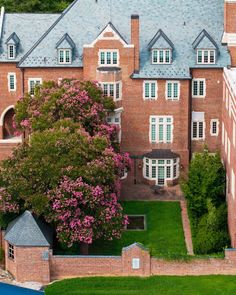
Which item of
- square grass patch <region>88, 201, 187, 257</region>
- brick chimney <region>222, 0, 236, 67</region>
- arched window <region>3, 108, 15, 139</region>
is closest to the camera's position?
square grass patch <region>88, 201, 187, 257</region>

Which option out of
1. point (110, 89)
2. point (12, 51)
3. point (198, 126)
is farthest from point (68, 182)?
point (12, 51)

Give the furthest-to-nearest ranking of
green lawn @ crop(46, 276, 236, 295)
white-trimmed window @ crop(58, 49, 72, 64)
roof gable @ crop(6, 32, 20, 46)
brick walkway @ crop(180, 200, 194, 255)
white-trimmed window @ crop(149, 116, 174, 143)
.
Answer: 1. roof gable @ crop(6, 32, 20, 46)
2. white-trimmed window @ crop(58, 49, 72, 64)
3. white-trimmed window @ crop(149, 116, 174, 143)
4. brick walkway @ crop(180, 200, 194, 255)
5. green lawn @ crop(46, 276, 236, 295)

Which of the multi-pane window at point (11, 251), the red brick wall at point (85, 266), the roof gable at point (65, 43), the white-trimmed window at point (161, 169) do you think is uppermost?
the roof gable at point (65, 43)

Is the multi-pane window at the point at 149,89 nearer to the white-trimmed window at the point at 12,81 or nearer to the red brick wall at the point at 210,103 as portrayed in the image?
the red brick wall at the point at 210,103

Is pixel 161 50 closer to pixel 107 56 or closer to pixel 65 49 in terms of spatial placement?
pixel 107 56

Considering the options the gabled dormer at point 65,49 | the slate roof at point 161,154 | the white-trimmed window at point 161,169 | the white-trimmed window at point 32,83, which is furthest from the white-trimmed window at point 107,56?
the white-trimmed window at point 161,169

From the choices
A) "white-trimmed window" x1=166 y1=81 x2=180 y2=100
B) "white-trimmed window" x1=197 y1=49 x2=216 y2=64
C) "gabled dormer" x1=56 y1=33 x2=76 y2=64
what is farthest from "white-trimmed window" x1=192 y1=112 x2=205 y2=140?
"gabled dormer" x1=56 y1=33 x2=76 y2=64

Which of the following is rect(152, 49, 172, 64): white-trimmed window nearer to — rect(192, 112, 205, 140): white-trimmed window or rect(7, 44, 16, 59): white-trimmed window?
rect(192, 112, 205, 140): white-trimmed window

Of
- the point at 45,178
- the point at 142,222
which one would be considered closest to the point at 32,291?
the point at 45,178
